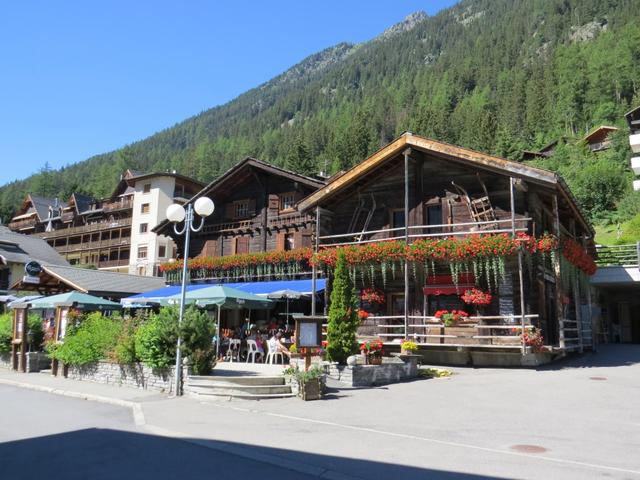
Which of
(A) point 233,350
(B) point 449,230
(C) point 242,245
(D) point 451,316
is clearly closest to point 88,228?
(C) point 242,245

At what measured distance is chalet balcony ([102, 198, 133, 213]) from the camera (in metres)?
65.7

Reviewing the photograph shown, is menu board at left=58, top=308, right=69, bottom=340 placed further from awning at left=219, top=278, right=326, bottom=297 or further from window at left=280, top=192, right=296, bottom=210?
window at left=280, top=192, right=296, bottom=210

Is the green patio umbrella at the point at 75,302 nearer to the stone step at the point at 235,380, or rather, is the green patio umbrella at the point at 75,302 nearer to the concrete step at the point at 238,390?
the stone step at the point at 235,380

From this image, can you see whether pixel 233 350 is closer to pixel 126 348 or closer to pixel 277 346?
pixel 277 346

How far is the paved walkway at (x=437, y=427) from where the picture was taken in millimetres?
7156

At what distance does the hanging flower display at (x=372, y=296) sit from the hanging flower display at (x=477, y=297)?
3.67 meters

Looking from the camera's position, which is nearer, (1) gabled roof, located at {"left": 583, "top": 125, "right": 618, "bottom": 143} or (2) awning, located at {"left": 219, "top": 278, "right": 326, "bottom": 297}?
(2) awning, located at {"left": 219, "top": 278, "right": 326, "bottom": 297}

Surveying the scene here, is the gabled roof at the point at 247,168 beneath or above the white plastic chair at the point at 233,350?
above

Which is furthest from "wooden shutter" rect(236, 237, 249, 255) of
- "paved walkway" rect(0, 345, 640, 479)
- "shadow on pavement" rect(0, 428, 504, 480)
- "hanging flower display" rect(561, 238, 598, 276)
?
"shadow on pavement" rect(0, 428, 504, 480)

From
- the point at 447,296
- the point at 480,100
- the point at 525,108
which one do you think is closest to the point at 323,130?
the point at 480,100

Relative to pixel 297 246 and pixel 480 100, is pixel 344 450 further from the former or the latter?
pixel 480 100

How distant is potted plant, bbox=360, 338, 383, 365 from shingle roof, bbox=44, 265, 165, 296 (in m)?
17.5

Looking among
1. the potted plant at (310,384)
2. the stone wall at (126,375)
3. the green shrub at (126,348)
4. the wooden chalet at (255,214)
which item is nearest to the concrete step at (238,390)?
the potted plant at (310,384)

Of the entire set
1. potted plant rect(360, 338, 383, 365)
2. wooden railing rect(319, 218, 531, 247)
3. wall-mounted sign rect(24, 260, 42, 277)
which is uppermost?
wooden railing rect(319, 218, 531, 247)
